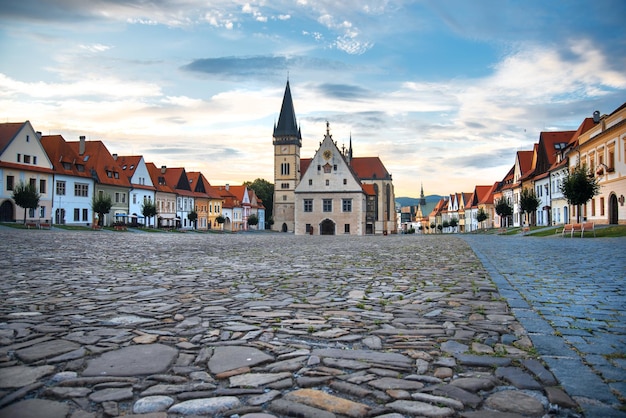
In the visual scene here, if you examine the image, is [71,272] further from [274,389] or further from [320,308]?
[274,389]

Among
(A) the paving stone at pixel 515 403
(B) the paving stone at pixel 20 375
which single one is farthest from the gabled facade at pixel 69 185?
(A) the paving stone at pixel 515 403

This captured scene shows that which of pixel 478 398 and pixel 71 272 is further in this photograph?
pixel 71 272

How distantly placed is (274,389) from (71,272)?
8023mm

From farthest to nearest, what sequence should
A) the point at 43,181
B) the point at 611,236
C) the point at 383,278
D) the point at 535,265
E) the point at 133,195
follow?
the point at 133,195
the point at 43,181
the point at 611,236
the point at 535,265
the point at 383,278

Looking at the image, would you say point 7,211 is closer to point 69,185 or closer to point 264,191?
point 69,185

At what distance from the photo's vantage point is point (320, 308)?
19.5 feet

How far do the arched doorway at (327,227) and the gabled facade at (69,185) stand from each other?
93.0ft

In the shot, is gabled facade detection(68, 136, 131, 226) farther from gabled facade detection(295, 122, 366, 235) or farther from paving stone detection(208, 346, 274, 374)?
paving stone detection(208, 346, 274, 374)

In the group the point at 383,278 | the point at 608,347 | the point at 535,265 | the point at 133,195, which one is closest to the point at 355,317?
the point at 608,347

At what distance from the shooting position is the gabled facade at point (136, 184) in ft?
223

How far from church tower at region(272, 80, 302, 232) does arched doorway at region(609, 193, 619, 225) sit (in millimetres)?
59593

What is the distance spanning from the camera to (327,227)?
66875mm

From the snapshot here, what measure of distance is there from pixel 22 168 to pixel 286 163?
49.5 meters

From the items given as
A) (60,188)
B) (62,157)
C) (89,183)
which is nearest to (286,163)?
(89,183)
